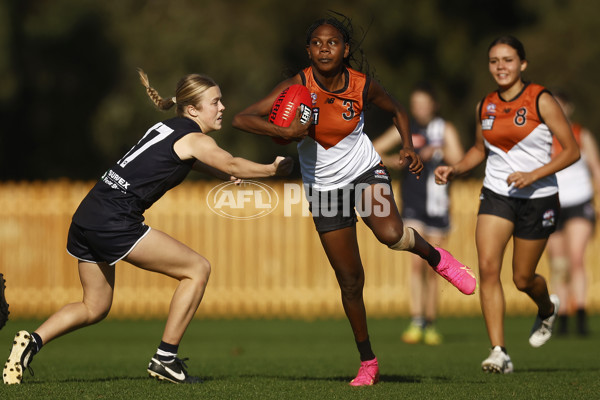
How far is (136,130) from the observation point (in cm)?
2342

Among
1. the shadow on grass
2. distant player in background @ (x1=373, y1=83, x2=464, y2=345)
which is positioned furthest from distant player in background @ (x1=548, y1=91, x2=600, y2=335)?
the shadow on grass

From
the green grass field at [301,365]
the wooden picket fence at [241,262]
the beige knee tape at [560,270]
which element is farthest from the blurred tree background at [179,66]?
the beige knee tape at [560,270]

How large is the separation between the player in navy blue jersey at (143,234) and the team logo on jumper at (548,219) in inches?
107

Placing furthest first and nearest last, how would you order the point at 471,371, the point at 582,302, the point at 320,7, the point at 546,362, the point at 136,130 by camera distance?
the point at 320,7
the point at 136,130
the point at 582,302
the point at 546,362
the point at 471,371

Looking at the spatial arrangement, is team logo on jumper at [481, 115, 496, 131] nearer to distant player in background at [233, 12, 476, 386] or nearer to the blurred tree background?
distant player in background at [233, 12, 476, 386]

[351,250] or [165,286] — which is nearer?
[351,250]

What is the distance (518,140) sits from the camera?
24.5 feet

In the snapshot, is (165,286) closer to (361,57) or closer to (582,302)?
(582,302)

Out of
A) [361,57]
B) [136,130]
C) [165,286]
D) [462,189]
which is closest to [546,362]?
[361,57]

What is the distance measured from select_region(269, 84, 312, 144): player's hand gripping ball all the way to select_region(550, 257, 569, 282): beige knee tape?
651cm

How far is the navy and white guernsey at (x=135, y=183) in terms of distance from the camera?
6.35 m

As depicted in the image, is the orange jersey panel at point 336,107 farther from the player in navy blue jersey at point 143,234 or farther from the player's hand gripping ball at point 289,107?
the player in navy blue jersey at point 143,234

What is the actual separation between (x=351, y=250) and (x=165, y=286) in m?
9.79

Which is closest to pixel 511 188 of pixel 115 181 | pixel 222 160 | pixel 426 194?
pixel 222 160
